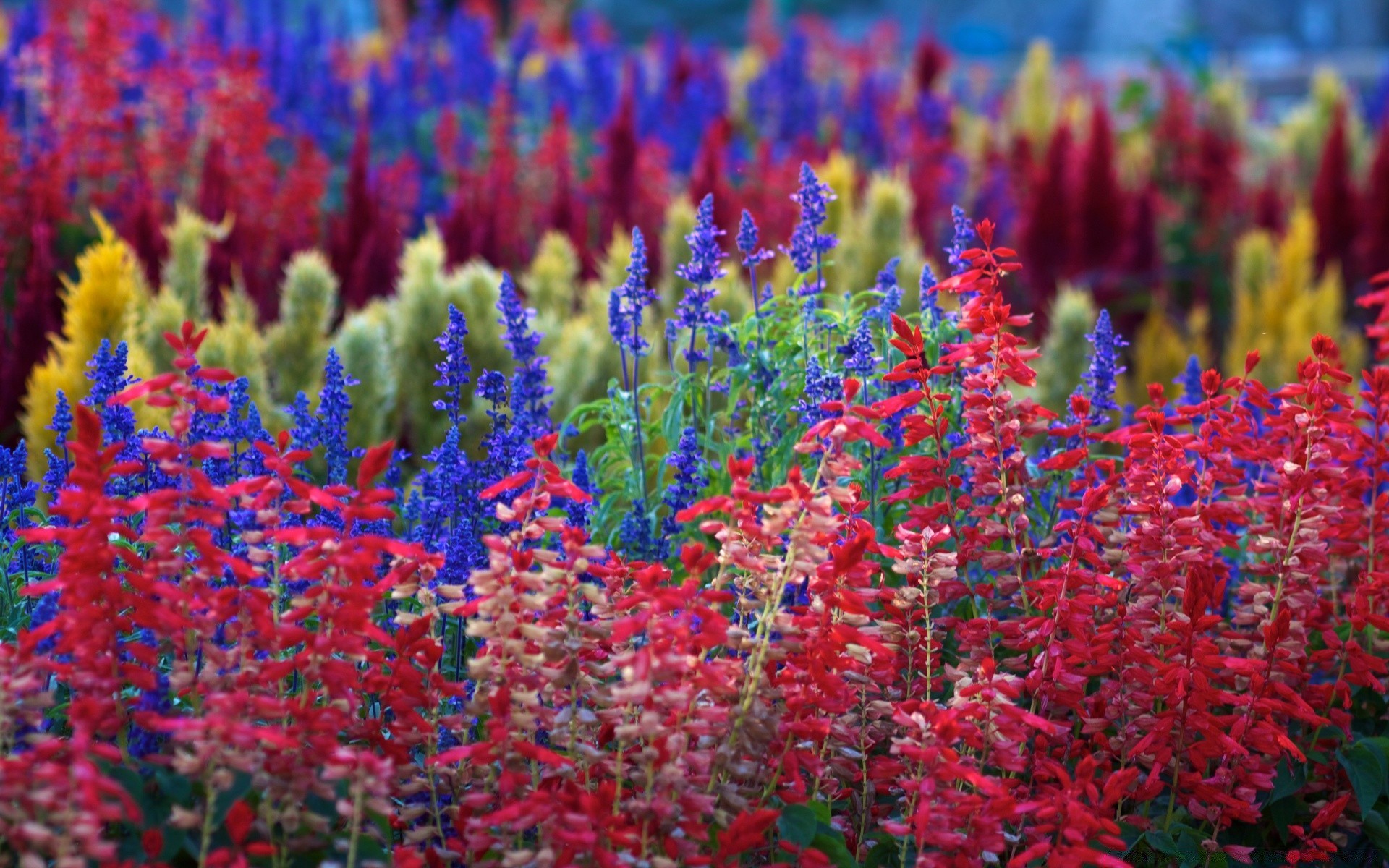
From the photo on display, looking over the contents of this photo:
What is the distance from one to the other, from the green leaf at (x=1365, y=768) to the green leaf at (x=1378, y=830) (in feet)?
0.10

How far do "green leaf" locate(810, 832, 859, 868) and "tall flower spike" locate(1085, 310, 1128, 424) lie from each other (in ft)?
3.84

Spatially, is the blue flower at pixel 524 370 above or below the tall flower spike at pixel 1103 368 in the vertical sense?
below

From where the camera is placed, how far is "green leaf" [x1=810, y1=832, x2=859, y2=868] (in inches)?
78.9

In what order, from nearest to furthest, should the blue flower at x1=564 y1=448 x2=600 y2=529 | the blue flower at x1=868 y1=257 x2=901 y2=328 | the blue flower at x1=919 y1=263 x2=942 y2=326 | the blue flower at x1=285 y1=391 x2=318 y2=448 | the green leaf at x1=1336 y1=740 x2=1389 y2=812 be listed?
the green leaf at x1=1336 y1=740 x2=1389 y2=812
the blue flower at x1=564 y1=448 x2=600 y2=529
the blue flower at x1=285 y1=391 x2=318 y2=448
the blue flower at x1=868 y1=257 x2=901 y2=328
the blue flower at x1=919 y1=263 x2=942 y2=326

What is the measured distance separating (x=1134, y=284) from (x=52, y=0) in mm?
5645

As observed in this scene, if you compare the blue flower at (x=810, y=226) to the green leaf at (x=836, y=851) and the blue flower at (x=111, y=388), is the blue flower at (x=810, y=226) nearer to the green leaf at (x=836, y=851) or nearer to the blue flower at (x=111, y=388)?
the green leaf at (x=836, y=851)

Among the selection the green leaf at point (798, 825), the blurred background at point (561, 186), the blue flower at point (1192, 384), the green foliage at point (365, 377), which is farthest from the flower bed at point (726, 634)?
the green foliage at point (365, 377)

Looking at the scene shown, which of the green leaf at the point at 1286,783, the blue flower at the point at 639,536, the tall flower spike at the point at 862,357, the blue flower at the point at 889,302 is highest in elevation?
the blue flower at the point at 889,302

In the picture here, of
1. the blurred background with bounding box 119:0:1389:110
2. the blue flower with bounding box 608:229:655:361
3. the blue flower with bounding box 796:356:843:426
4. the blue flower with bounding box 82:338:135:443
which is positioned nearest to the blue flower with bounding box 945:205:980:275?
the blue flower with bounding box 796:356:843:426

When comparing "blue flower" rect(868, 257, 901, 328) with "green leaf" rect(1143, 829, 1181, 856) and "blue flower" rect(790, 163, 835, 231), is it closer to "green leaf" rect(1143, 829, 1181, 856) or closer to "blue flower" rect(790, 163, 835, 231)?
"blue flower" rect(790, 163, 835, 231)

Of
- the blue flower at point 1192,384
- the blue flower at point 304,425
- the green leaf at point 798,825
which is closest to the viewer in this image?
the green leaf at point 798,825

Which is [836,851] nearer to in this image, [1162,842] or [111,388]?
[1162,842]

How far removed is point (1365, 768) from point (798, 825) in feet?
3.56

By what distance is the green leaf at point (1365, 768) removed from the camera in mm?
2273
